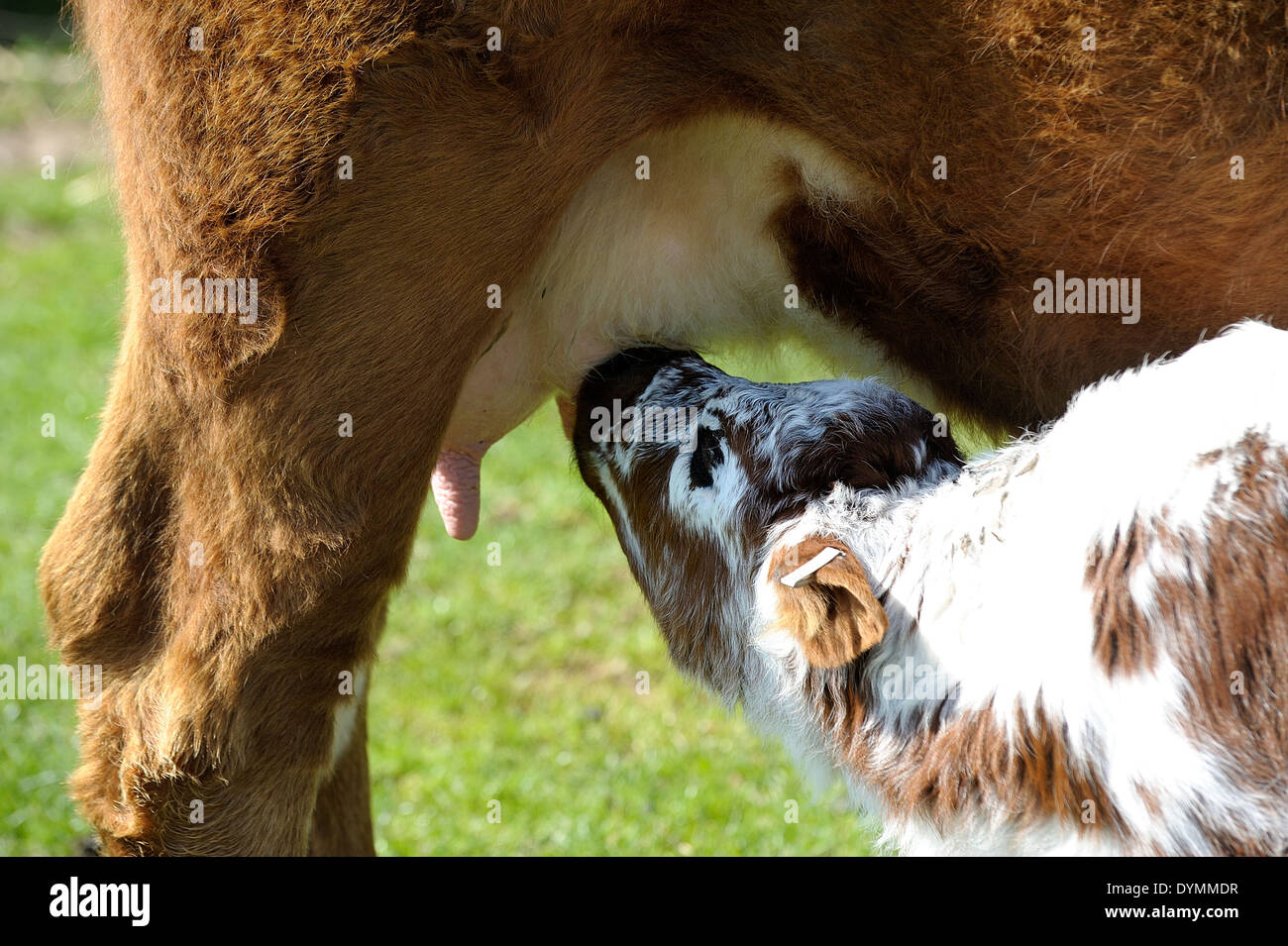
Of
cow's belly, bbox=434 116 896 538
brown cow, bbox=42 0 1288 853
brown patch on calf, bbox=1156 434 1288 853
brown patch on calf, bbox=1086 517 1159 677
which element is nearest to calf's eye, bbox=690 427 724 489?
cow's belly, bbox=434 116 896 538

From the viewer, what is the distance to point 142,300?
106 inches

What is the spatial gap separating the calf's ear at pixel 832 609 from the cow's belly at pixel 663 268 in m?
0.78

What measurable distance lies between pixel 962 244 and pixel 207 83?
1.60m

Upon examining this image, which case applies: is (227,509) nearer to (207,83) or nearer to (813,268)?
(207,83)

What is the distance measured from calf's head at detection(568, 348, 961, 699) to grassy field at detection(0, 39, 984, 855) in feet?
1.20

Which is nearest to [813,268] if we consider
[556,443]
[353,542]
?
[353,542]

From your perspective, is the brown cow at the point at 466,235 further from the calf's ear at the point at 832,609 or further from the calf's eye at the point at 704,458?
the calf's ear at the point at 832,609

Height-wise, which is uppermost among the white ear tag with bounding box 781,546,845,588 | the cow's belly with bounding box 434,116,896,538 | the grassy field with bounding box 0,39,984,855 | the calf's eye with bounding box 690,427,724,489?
the cow's belly with bounding box 434,116,896,538

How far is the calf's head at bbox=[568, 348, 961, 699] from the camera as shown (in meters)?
3.06

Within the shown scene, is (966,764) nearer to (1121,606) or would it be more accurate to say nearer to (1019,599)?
(1019,599)

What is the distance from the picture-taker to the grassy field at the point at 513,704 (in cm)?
416

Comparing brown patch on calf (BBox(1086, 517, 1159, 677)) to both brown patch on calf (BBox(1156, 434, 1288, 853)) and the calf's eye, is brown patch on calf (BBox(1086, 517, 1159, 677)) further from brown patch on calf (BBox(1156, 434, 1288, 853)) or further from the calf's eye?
the calf's eye

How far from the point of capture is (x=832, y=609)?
2641mm

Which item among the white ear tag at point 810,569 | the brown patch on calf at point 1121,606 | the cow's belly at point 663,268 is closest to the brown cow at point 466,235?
the cow's belly at point 663,268
